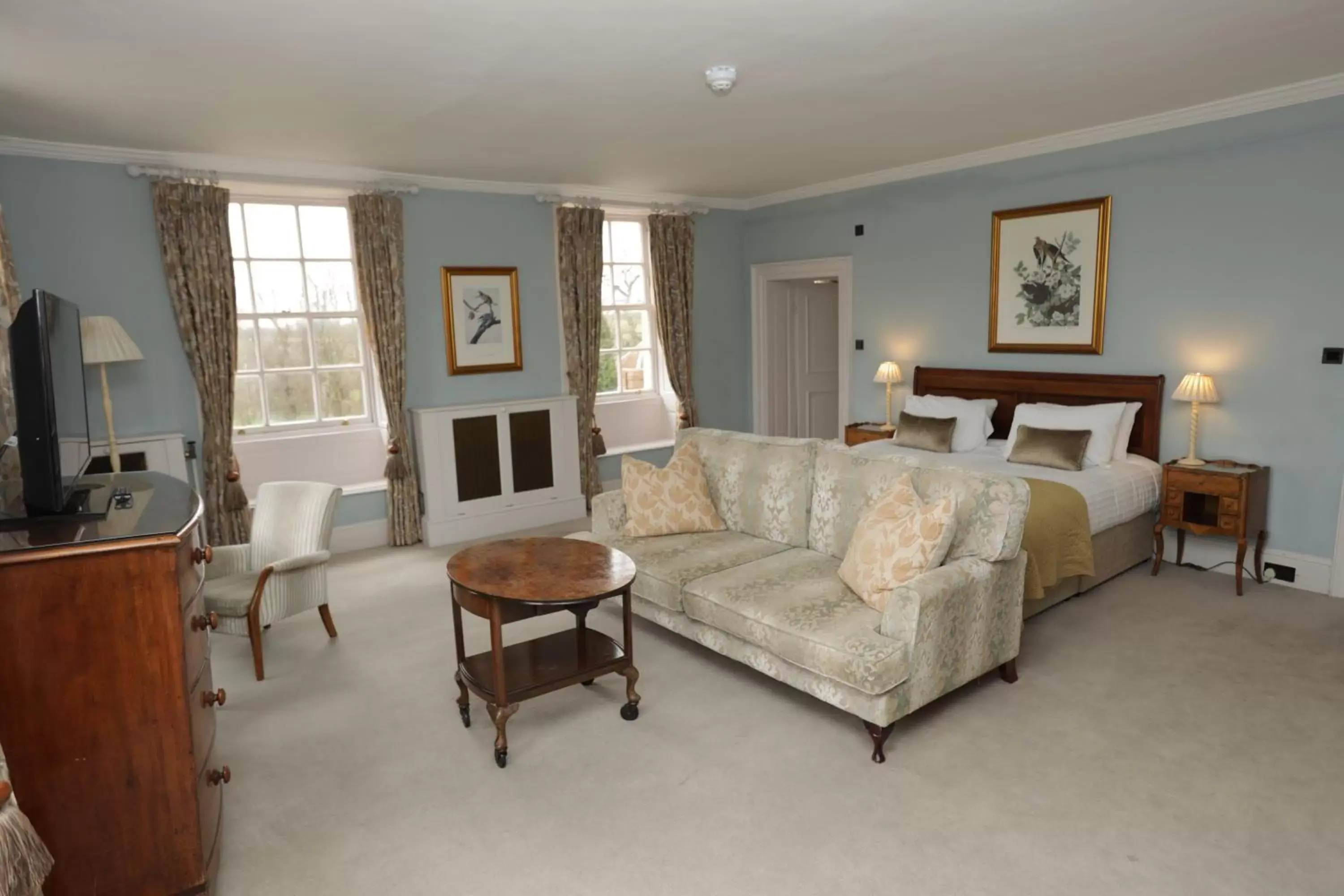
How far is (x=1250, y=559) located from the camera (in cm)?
461

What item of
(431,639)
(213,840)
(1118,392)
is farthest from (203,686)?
(1118,392)

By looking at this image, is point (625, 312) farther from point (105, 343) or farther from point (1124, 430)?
point (1124, 430)

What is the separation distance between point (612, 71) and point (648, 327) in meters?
3.90

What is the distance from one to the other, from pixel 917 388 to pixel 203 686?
5.16 m

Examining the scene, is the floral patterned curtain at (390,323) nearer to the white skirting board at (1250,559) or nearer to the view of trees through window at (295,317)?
the view of trees through window at (295,317)

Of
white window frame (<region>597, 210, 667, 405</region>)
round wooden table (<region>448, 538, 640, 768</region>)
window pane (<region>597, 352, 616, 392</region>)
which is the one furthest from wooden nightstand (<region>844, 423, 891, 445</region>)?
round wooden table (<region>448, 538, 640, 768</region>)

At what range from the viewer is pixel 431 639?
411 cm

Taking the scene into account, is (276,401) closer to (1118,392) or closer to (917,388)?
(917,388)

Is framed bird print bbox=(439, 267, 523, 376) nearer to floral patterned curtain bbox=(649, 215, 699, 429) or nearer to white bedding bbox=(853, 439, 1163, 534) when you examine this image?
floral patterned curtain bbox=(649, 215, 699, 429)

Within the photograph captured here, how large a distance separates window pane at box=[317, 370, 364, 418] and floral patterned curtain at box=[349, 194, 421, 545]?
0.41m

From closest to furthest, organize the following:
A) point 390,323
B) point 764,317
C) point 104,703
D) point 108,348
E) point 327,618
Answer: point 104,703
point 327,618
point 108,348
point 390,323
point 764,317

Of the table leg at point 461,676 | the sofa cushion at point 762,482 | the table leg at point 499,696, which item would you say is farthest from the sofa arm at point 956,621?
the table leg at point 461,676

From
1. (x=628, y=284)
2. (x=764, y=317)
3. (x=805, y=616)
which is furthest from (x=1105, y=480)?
(x=628, y=284)

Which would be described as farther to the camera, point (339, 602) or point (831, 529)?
point (339, 602)
